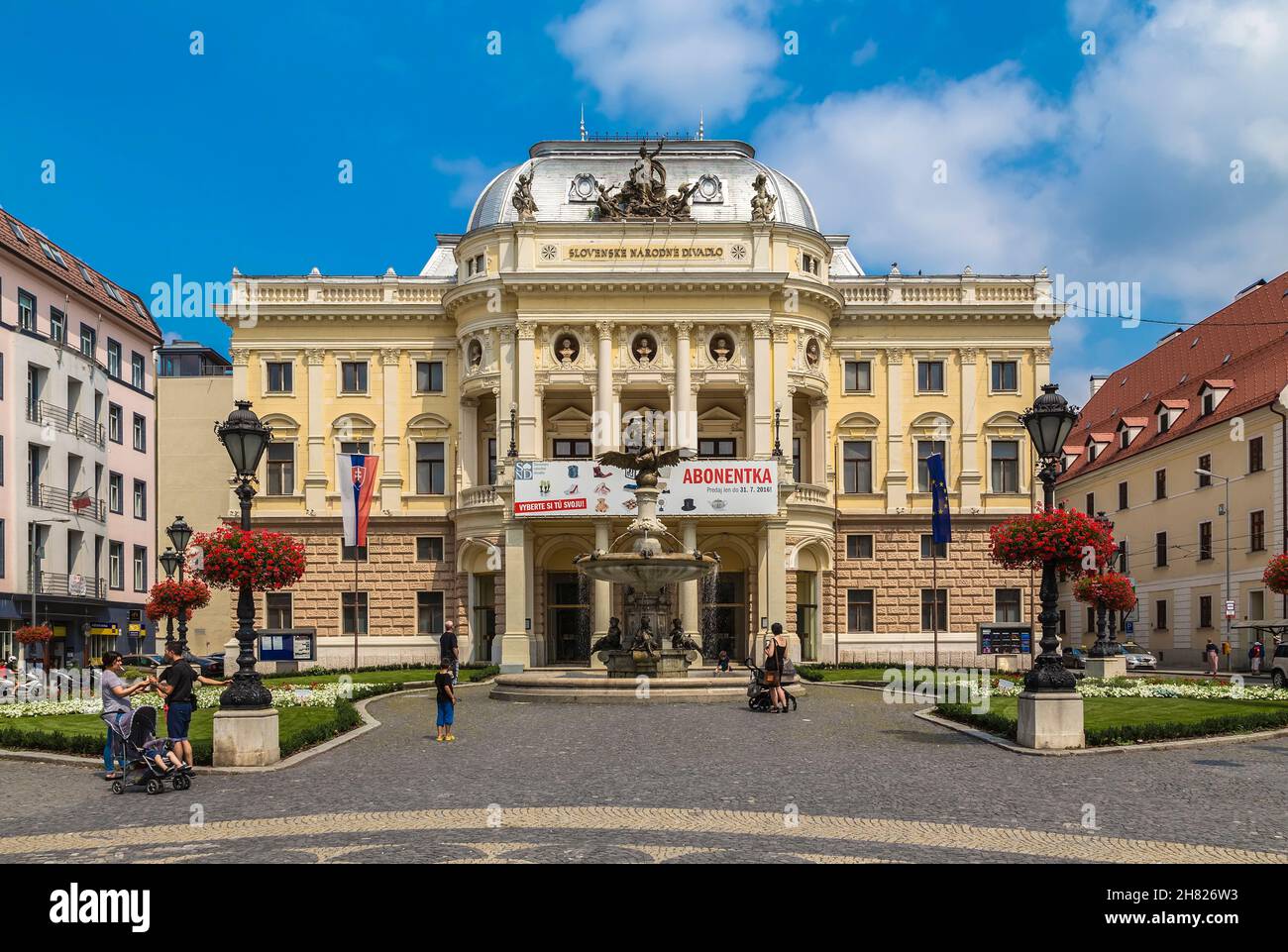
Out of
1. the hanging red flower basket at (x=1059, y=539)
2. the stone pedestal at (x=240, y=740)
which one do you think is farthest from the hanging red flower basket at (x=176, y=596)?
the hanging red flower basket at (x=1059, y=539)

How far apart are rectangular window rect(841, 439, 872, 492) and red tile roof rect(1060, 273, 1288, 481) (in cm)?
1517

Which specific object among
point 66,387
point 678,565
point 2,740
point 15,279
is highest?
point 15,279

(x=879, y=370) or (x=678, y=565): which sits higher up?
(x=879, y=370)

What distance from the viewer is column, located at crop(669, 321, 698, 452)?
53.4m

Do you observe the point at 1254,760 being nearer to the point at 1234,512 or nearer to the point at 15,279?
the point at 1234,512

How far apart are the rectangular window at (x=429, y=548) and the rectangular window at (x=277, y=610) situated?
6001mm

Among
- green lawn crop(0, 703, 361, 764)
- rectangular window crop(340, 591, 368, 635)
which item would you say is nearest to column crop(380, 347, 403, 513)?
rectangular window crop(340, 591, 368, 635)

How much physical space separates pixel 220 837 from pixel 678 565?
2218 cm

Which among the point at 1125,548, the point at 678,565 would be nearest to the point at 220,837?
the point at 678,565

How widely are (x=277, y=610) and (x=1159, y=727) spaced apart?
42.7m

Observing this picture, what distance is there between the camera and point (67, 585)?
56.2 metres

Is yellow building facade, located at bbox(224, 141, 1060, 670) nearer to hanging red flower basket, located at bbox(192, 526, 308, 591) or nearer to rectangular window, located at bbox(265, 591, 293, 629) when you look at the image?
rectangular window, located at bbox(265, 591, 293, 629)

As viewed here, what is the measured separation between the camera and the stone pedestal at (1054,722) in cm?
2058

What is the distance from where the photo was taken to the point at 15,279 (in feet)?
176
